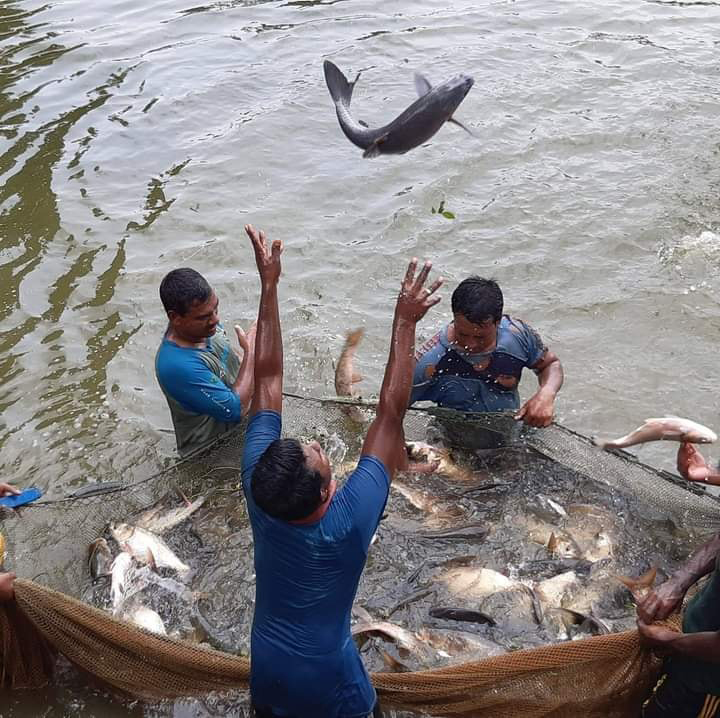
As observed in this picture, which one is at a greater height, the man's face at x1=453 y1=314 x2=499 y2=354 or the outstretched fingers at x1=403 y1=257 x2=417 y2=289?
the outstretched fingers at x1=403 y1=257 x2=417 y2=289

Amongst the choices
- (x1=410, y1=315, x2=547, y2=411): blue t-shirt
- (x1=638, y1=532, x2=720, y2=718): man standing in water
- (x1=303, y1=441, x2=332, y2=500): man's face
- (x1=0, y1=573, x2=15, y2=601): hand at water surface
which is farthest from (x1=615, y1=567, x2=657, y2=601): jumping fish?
(x1=0, y1=573, x2=15, y2=601): hand at water surface

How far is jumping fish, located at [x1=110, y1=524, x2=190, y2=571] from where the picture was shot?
5.36 meters

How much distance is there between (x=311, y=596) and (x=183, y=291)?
2475 mm

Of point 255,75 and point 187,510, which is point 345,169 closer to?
point 255,75

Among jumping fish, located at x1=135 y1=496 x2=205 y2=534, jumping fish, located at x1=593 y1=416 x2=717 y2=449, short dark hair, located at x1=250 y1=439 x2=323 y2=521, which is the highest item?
short dark hair, located at x1=250 y1=439 x2=323 y2=521

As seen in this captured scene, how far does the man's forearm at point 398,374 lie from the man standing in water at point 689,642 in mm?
1648

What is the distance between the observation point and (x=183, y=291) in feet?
17.0

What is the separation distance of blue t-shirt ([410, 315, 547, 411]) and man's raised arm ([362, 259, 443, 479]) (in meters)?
2.27

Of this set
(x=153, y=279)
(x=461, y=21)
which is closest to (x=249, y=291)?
(x=153, y=279)

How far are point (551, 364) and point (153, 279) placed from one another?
5.37 m

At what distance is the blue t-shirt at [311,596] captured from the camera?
330 cm

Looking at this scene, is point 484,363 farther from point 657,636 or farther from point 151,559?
point 151,559

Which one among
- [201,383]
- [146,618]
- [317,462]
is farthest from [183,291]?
[317,462]

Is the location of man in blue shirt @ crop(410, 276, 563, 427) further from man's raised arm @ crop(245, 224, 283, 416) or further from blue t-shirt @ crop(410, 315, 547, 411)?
man's raised arm @ crop(245, 224, 283, 416)
